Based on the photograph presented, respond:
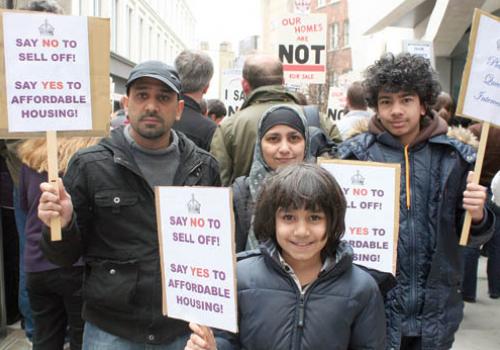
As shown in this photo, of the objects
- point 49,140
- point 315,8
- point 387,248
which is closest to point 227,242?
point 387,248

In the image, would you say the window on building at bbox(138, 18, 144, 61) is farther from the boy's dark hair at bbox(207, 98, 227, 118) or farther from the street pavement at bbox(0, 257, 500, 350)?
the street pavement at bbox(0, 257, 500, 350)

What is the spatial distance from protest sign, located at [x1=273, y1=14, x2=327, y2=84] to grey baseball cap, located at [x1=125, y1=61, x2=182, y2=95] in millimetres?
4928

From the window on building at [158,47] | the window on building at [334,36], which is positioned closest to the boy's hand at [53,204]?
the window on building at [334,36]

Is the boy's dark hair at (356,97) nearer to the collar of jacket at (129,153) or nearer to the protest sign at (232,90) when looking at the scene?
the collar of jacket at (129,153)

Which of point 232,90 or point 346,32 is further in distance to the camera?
point 346,32

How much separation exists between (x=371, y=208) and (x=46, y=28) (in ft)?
5.32

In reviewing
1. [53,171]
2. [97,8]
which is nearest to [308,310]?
[53,171]

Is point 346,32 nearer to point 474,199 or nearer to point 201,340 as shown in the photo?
point 474,199

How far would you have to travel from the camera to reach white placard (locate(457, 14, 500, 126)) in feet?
9.76

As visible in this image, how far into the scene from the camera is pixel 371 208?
263 centimetres

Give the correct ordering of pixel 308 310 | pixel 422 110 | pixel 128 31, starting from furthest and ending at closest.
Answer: pixel 128 31, pixel 422 110, pixel 308 310

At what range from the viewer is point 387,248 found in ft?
8.52

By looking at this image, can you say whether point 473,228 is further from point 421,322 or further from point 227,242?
point 227,242

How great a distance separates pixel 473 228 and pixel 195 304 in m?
1.44
